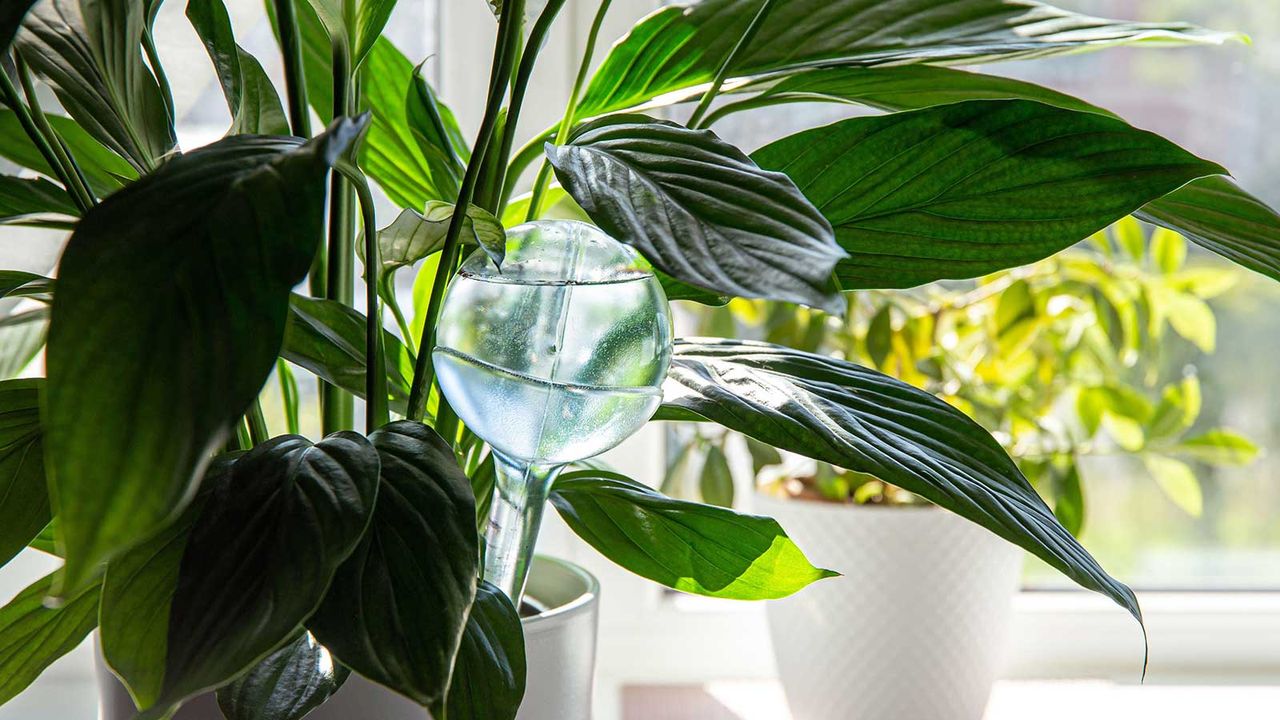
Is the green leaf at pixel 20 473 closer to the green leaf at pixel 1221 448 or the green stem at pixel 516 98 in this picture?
the green stem at pixel 516 98

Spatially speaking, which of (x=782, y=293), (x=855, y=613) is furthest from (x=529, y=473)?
(x=855, y=613)

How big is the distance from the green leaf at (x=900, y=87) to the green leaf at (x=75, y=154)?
340 mm

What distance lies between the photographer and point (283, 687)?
0.36 m

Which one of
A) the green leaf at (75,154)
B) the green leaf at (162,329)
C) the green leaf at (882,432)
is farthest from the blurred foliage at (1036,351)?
the green leaf at (162,329)

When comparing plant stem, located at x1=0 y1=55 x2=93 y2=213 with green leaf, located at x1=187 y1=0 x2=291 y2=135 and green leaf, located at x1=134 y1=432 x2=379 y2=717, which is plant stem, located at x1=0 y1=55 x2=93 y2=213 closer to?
green leaf, located at x1=187 y1=0 x2=291 y2=135

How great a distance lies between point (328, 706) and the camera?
0.41 meters

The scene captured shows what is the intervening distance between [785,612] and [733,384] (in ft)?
1.39

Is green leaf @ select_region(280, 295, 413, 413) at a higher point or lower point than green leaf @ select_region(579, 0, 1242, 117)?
lower

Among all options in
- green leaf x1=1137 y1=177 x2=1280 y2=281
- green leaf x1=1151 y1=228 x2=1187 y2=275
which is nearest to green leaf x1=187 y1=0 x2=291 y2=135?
green leaf x1=1137 y1=177 x2=1280 y2=281

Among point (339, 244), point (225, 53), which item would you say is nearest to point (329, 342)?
point (339, 244)

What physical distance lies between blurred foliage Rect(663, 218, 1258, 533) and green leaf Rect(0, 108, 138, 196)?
438 millimetres

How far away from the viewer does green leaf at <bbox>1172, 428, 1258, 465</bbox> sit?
859 mm

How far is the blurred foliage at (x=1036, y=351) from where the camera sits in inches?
31.3

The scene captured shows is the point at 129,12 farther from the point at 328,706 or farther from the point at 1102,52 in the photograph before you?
the point at 1102,52
